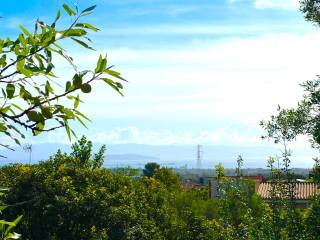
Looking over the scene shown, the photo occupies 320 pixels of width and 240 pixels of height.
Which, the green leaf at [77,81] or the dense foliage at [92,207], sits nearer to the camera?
the green leaf at [77,81]

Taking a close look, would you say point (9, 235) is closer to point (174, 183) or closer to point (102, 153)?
point (102, 153)

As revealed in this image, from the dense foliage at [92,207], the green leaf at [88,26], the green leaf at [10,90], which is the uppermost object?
the green leaf at [88,26]

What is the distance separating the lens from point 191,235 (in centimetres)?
2159

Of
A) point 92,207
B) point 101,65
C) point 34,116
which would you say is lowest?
point 92,207

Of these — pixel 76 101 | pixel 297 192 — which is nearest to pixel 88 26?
pixel 76 101

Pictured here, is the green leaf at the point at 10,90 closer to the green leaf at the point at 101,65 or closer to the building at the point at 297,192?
the green leaf at the point at 101,65

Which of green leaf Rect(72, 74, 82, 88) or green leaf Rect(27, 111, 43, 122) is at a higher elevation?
green leaf Rect(72, 74, 82, 88)

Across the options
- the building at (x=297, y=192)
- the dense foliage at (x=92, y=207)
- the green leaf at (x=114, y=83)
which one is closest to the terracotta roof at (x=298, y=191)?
the building at (x=297, y=192)

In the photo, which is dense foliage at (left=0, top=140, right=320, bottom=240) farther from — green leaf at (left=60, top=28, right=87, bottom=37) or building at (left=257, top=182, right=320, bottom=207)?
green leaf at (left=60, top=28, right=87, bottom=37)

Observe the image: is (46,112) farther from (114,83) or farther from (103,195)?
(103,195)

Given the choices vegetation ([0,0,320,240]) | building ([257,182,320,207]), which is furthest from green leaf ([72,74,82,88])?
building ([257,182,320,207])

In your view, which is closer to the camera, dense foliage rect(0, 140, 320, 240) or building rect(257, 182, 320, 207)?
building rect(257, 182, 320, 207)

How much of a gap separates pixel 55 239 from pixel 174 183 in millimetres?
19449

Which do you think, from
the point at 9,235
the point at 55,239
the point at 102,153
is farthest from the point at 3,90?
the point at 102,153
